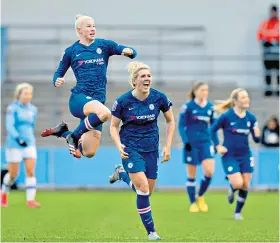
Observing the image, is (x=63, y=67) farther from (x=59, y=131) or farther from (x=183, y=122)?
(x=183, y=122)

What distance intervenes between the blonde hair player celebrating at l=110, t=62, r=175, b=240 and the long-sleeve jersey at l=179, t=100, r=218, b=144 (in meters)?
5.25

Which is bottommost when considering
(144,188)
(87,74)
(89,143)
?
(144,188)

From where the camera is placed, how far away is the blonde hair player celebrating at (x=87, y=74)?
501 inches

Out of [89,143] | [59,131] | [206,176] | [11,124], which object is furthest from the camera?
[11,124]

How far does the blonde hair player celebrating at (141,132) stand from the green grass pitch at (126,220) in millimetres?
613

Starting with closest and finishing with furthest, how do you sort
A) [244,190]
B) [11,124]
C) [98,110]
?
[98,110] → [244,190] → [11,124]

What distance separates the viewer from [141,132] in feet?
40.7

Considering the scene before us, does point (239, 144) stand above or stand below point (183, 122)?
below

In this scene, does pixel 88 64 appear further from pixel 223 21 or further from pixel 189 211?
pixel 223 21

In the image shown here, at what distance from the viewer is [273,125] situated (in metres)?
24.0

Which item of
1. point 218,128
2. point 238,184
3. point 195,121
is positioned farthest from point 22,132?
point 238,184

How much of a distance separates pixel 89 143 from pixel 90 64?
42.3 inches

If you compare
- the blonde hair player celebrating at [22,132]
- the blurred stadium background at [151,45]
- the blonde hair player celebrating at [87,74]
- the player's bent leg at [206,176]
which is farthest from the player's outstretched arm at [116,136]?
the blurred stadium background at [151,45]

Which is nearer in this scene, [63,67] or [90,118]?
[90,118]
